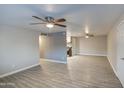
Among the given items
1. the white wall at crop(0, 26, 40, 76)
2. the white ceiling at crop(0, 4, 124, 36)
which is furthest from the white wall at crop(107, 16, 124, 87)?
the white wall at crop(0, 26, 40, 76)

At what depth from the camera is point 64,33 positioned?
6.77m

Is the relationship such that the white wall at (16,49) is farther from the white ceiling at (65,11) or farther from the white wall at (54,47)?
the white wall at (54,47)

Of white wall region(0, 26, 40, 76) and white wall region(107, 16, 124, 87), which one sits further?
white wall region(0, 26, 40, 76)

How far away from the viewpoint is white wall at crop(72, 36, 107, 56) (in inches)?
417

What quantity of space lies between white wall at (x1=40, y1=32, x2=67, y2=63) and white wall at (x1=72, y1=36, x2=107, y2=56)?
500 cm

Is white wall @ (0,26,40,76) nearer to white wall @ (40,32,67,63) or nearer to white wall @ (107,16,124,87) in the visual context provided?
white wall @ (40,32,67,63)

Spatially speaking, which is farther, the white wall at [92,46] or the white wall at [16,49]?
the white wall at [92,46]

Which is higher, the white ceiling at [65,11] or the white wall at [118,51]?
the white ceiling at [65,11]

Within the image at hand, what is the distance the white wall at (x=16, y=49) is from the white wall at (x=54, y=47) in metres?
1.56

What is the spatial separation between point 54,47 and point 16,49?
2933 mm

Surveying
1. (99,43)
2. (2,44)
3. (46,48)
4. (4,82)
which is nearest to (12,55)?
(2,44)

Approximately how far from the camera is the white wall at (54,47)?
6918mm

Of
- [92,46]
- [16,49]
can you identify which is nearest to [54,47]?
[16,49]

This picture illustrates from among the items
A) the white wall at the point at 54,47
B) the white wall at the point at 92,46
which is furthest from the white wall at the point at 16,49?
the white wall at the point at 92,46
